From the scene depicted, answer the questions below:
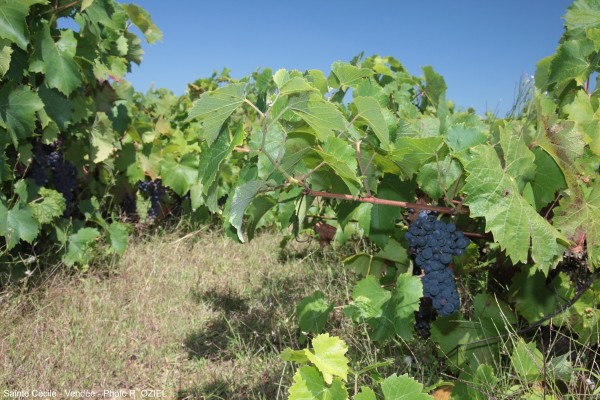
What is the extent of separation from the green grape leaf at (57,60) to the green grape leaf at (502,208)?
2.50 metres

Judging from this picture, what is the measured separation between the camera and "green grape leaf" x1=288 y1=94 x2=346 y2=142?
143cm

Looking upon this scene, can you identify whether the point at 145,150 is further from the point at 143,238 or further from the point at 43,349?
the point at 43,349

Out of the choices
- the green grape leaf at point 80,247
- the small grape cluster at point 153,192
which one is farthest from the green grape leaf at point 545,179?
the small grape cluster at point 153,192

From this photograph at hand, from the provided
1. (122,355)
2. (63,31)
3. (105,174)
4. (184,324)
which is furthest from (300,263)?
(63,31)

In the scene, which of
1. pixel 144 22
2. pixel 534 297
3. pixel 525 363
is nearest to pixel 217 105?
pixel 525 363

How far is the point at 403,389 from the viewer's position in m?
1.47

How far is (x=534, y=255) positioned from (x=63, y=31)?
2903 millimetres

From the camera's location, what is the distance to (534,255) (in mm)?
1534

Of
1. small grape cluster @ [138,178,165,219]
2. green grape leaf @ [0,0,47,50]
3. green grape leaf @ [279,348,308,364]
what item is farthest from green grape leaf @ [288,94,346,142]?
small grape cluster @ [138,178,165,219]

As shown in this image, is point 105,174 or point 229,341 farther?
point 105,174

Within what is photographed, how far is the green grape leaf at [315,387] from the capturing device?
146 centimetres

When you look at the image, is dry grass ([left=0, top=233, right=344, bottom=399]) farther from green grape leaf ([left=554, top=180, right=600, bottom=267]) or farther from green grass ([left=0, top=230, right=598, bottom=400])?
green grape leaf ([left=554, top=180, right=600, bottom=267])

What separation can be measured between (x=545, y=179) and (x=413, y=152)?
18.2 inches

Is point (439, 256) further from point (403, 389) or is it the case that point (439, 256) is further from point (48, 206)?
point (48, 206)
